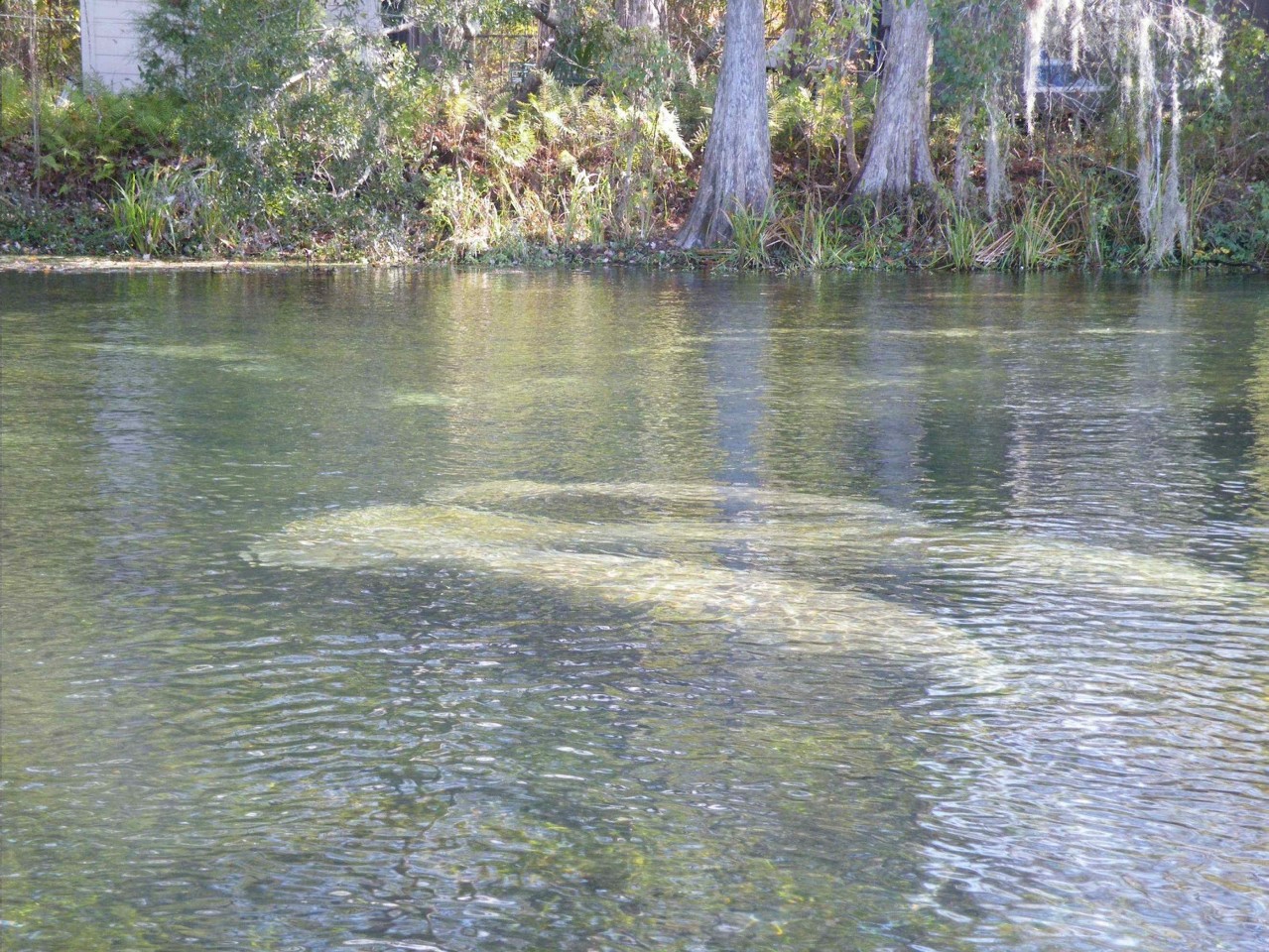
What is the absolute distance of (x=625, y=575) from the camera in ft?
15.7

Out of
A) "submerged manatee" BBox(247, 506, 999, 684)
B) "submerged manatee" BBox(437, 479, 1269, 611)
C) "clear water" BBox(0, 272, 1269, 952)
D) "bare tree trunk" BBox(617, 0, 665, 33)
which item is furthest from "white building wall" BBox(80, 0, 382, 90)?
"submerged manatee" BBox(247, 506, 999, 684)

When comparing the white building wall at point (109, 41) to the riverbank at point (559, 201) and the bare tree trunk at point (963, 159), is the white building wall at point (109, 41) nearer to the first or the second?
the riverbank at point (559, 201)

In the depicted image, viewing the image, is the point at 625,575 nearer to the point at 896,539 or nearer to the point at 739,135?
the point at 896,539

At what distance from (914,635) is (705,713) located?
32.8 inches

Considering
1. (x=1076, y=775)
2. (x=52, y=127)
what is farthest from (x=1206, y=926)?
(x=52, y=127)

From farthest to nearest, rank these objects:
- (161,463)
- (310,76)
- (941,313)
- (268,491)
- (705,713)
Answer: (310,76) → (941,313) → (161,463) → (268,491) → (705,713)

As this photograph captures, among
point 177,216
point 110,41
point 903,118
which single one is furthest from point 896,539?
point 110,41

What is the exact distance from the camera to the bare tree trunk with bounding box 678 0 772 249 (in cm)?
2078

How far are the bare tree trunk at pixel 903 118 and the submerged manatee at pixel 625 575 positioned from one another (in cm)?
1659

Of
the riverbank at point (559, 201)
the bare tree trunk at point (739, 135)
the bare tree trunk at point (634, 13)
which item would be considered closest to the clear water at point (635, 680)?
the riverbank at point (559, 201)

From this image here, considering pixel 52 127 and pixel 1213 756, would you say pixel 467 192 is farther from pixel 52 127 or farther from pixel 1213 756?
pixel 1213 756

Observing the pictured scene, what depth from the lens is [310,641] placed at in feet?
13.5

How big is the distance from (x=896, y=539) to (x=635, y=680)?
5.61 ft

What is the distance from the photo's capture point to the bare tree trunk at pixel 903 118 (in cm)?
2098
